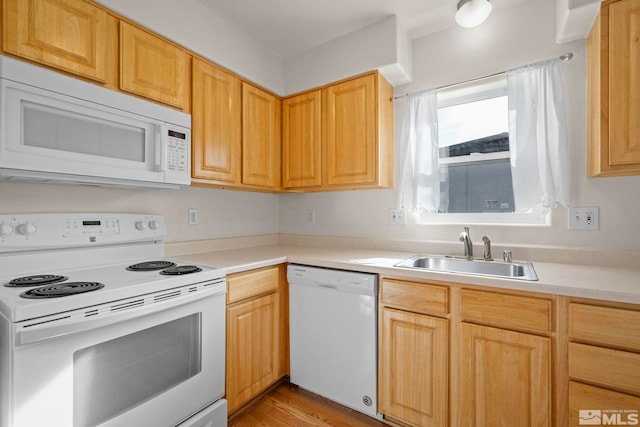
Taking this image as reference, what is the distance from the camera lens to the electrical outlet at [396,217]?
2186mm

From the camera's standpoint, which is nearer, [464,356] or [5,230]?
[5,230]

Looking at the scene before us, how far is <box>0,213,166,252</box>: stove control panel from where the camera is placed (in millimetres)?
1281

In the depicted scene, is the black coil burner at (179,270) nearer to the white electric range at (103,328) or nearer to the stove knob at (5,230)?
the white electric range at (103,328)

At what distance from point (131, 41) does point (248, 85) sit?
78cm

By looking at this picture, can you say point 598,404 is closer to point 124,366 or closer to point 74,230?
point 124,366

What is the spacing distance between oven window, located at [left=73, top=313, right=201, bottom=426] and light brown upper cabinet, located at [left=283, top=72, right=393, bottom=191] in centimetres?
130

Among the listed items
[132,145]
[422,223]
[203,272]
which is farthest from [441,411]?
[132,145]

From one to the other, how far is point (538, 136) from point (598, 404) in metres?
1.35

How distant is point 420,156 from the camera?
2.08 meters

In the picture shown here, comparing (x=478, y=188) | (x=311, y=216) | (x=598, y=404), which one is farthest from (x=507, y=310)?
(x=311, y=216)

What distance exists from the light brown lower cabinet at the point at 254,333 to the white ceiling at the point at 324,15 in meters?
1.67

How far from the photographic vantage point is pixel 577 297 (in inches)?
45.3

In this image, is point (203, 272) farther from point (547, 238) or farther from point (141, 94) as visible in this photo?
point (547, 238)

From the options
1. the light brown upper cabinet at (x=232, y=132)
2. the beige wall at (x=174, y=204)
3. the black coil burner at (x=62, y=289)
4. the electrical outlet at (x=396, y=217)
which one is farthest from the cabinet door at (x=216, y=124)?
the electrical outlet at (x=396, y=217)
